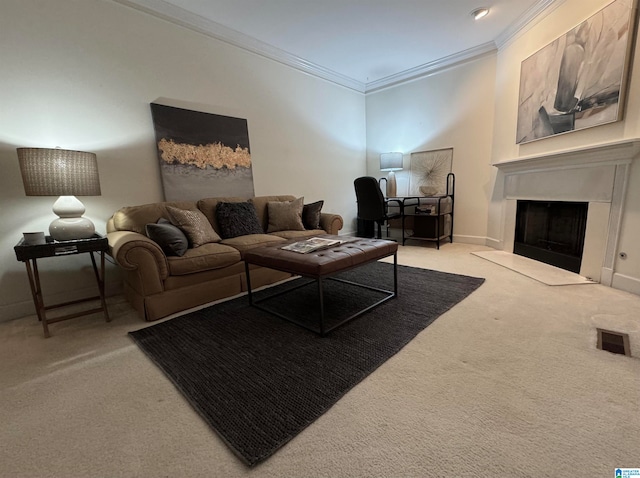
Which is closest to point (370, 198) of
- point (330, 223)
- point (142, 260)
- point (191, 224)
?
point (330, 223)

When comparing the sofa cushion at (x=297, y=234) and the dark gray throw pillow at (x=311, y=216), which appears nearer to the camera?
the sofa cushion at (x=297, y=234)

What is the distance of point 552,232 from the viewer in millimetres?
3109

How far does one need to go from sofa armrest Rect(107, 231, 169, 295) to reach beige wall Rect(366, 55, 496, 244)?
399 cm

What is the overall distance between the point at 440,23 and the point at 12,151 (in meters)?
4.31

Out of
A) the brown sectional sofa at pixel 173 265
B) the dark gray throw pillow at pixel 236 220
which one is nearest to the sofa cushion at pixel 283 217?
the dark gray throw pillow at pixel 236 220

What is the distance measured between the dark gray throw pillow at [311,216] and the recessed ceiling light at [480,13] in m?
2.70

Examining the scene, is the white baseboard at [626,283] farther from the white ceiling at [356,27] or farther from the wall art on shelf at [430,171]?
the white ceiling at [356,27]

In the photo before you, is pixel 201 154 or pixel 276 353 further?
pixel 201 154

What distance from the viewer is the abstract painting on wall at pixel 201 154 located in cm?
290

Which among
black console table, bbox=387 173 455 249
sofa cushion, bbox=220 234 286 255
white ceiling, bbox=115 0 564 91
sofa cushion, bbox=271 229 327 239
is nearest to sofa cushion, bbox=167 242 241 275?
sofa cushion, bbox=220 234 286 255

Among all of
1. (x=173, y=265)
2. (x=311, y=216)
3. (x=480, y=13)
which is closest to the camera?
(x=173, y=265)

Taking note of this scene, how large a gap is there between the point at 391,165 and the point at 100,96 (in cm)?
387

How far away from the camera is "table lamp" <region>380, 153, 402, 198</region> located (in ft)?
15.4

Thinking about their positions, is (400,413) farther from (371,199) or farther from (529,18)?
(529,18)
